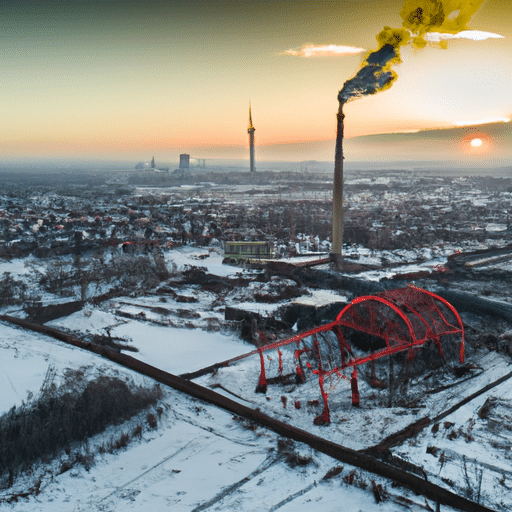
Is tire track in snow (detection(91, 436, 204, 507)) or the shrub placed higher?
the shrub

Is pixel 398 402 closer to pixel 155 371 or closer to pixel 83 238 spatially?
pixel 155 371

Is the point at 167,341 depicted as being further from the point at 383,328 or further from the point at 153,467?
the point at 383,328

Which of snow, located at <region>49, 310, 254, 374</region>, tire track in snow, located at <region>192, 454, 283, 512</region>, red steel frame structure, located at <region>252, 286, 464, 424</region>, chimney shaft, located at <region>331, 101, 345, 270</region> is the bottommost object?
tire track in snow, located at <region>192, 454, 283, 512</region>

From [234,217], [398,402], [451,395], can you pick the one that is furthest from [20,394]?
[234,217]

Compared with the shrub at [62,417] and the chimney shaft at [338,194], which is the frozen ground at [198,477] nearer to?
the shrub at [62,417]

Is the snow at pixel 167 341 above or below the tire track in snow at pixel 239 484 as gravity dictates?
above

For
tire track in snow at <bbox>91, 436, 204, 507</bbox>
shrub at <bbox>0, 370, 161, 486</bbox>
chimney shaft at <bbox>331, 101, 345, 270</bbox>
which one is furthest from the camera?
chimney shaft at <bbox>331, 101, 345, 270</bbox>

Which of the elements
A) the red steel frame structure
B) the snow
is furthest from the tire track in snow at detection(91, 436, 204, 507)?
the snow

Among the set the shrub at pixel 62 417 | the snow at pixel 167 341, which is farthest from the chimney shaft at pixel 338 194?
the shrub at pixel 62 417

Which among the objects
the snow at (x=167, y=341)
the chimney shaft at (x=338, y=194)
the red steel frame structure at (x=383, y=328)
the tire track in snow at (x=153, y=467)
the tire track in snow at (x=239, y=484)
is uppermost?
the chimney shaft at (x=338, y=194)

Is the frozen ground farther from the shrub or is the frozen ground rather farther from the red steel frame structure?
the red steel frame structure

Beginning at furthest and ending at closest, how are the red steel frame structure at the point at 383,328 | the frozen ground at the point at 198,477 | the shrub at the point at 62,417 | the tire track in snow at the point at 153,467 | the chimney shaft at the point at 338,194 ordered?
1. the chimney shaft at the point at 338,194
2. the red steel frame structure at the point at 383,328
3. the shrub at the point at 62,417
4. the tire track in snow at the point at 153,467
5. the frozen ground at the point at 198,477
